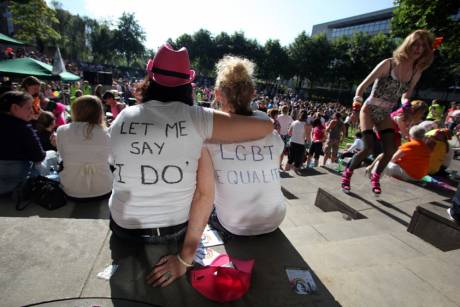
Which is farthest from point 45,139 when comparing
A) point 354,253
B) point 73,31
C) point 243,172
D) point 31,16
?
point 73,31

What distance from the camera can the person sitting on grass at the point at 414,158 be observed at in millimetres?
5102

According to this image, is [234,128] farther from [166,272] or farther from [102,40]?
[102,40]

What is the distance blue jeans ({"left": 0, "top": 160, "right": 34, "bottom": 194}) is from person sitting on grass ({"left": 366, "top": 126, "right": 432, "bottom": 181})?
216 inches

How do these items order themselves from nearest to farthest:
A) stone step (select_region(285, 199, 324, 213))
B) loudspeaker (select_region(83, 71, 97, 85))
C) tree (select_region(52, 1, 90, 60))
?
stone step (select_region(285, 199, 324, 213)), loudspeaker (select_region(83, 71, 97, 85)), tree (select_region(52, 1, 90, 60))

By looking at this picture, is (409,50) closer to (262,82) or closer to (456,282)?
(456,282)

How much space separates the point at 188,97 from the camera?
1714 mm

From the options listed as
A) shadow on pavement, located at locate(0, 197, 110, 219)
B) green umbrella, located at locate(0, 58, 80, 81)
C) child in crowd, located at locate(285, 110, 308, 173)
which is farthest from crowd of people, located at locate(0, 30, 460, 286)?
green umbrella, located at locate(0, 58, 80, 81)

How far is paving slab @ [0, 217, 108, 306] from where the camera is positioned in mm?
1488

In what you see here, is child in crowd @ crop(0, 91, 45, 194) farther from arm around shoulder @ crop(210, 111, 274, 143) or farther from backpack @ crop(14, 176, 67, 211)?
arm around shoulder @ crop(210, 111, 274, 143)

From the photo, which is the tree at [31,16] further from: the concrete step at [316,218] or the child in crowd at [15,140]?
the concrete step at [316,218]

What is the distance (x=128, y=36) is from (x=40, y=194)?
73865 mm

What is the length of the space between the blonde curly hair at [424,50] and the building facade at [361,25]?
202 feet

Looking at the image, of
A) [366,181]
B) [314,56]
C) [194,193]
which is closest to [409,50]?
[366,181]

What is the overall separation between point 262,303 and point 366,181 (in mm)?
4342
